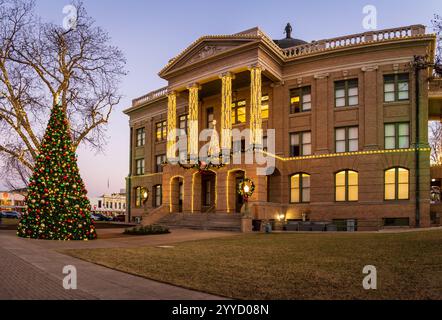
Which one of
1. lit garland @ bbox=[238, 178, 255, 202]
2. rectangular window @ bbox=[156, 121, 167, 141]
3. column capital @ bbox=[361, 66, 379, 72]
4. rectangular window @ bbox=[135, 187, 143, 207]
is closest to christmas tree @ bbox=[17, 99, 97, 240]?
lit garland @ bbox=[238, 178, 255, 202]

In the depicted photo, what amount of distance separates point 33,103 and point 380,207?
90.7 feet

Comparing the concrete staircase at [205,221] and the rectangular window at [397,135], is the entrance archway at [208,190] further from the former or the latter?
the rectangular window at [397,135]

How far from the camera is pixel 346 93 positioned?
35.4 m

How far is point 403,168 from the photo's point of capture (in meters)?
32.9

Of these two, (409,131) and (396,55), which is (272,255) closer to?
(409,131)

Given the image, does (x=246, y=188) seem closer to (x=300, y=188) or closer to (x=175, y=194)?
(x=300, y=188)

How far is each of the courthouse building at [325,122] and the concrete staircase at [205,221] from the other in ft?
1.42

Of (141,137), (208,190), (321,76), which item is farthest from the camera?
(141,137)

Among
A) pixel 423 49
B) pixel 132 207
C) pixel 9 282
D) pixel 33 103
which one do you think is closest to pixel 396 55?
pixel 423 49

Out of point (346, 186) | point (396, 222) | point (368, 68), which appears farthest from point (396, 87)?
point (396, 222)

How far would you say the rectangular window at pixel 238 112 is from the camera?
4022cm

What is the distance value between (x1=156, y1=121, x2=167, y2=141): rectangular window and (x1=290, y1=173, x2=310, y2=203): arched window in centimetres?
1990

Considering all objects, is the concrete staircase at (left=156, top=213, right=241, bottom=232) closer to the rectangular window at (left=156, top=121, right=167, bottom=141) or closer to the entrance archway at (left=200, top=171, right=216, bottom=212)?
the entrance archway at (left=200, top=171, right=216, bottom=212)

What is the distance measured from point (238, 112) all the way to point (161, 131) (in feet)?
47.4
